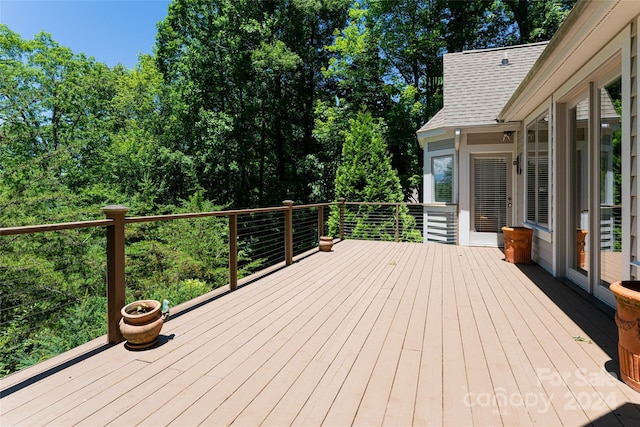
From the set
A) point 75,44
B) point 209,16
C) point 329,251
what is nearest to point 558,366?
point 329,251

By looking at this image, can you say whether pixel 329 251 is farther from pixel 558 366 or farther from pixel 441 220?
pixel 558 366

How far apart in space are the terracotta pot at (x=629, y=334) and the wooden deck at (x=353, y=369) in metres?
0.08

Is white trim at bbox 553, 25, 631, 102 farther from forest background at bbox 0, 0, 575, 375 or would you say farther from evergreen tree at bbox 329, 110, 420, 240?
forest background at bbox 0, 0, 575, 375

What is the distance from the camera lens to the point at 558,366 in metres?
2.17

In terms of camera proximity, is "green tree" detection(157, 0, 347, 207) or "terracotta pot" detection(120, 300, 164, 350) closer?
"terracotta pot" detection(120, 300, 164, 350)

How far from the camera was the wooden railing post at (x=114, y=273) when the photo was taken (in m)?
2.55

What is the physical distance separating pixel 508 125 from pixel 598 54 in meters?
3.87

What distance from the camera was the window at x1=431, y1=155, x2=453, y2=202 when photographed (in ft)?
25.3

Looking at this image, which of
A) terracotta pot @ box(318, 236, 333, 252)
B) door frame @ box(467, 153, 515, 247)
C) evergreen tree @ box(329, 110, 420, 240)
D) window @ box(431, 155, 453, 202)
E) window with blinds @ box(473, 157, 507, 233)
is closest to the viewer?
terracotta pot @ box(318, 236, 333, 252)

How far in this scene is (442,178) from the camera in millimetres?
7945

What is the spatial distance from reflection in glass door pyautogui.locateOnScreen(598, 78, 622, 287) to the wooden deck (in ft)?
1.56

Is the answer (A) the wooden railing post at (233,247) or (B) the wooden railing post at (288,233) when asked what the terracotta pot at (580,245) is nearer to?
(B) the wooden railing post at (288,233)

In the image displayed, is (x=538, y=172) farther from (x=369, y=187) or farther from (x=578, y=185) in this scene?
(x=369, y=187)

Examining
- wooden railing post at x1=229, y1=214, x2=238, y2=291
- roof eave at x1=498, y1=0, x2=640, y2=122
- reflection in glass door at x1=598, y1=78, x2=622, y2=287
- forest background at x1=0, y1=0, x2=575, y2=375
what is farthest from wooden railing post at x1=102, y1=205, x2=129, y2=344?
forest background at x1=0, y1=0, x2=575, y2=375
